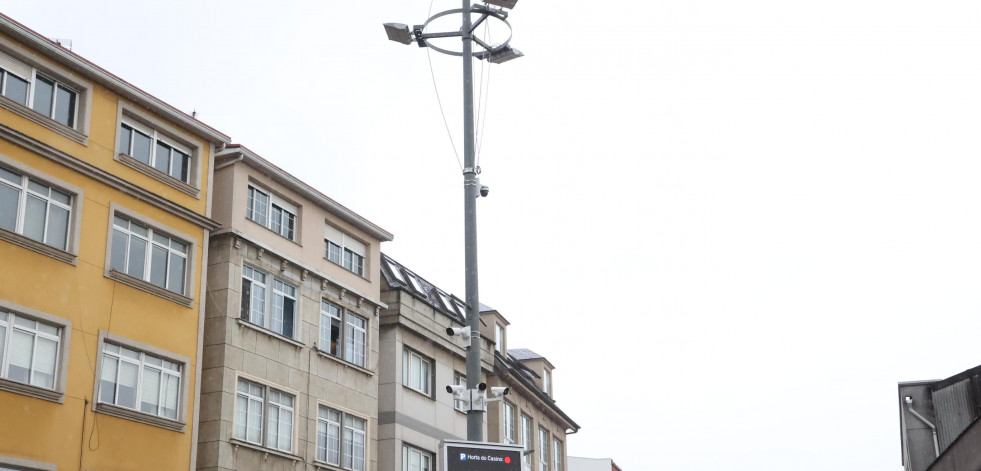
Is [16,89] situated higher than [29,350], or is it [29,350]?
[16,89]

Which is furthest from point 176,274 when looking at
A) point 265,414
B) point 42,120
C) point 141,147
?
point 42,120

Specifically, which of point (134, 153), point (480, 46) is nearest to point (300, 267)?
point (134, 153)

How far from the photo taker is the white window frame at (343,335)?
100 ft

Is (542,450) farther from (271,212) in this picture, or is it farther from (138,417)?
(138,417)

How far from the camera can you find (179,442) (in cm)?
2539

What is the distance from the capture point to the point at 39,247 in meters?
22.9

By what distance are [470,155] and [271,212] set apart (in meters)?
14.2

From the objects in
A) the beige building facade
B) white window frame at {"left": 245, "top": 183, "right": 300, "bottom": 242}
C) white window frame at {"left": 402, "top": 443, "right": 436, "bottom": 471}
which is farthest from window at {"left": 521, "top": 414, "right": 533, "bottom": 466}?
white window frame at {"left": 245, "top": 183, "right": 300, "bottom": 242}

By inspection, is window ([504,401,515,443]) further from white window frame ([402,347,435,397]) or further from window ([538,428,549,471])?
white window frame ([402,347,435,397])

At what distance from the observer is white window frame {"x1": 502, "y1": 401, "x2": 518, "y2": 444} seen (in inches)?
1628

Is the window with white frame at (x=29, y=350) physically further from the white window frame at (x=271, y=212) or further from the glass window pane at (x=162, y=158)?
the white window frame at (x=271, y=212)

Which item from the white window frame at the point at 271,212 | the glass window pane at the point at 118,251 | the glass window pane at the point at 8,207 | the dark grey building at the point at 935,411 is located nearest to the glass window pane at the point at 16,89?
the glass window pane at the point at 8,207

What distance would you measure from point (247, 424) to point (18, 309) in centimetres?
676

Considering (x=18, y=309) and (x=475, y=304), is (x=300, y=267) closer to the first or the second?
(x=18, y=309)
